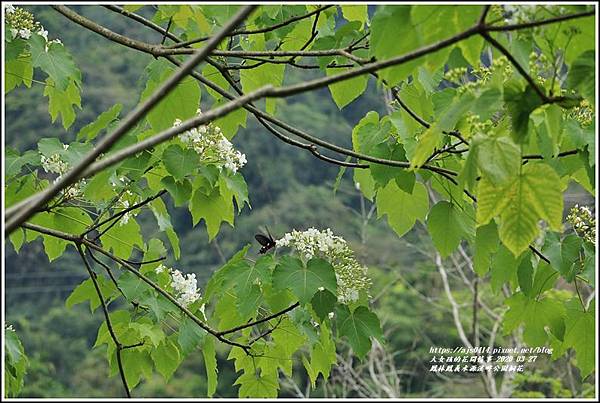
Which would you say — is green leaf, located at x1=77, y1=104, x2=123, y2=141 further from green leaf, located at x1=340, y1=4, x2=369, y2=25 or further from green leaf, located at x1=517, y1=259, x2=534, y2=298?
green leaf, located at x1=517, y1=259, x2=534, y2=298

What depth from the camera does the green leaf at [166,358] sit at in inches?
→ 61.9

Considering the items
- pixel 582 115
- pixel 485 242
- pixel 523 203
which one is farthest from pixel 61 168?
pixel 523 203

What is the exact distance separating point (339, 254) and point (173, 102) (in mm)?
382

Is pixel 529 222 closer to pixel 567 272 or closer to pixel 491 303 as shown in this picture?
pixel 567 272

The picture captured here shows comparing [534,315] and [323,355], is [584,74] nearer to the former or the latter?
[534,315]

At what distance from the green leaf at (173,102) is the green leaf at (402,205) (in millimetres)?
354

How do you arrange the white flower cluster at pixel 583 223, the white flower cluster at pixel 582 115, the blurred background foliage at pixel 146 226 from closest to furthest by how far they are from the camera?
the white flower cluster at pixel 582 115 → the white flower cluster at pixel 583 223 → the blurred background foliage at pixel 146 226

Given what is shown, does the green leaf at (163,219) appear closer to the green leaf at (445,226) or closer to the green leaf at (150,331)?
the green leaf at (150,331)

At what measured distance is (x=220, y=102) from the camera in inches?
63.3

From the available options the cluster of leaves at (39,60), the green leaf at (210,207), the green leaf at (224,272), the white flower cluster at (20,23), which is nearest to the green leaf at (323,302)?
the green leaf at (224,272)

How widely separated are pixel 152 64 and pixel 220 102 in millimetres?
175

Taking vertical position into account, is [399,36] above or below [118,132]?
above

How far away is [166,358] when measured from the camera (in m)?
1.58

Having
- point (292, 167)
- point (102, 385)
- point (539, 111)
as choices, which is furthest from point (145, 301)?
point (292, 167)
